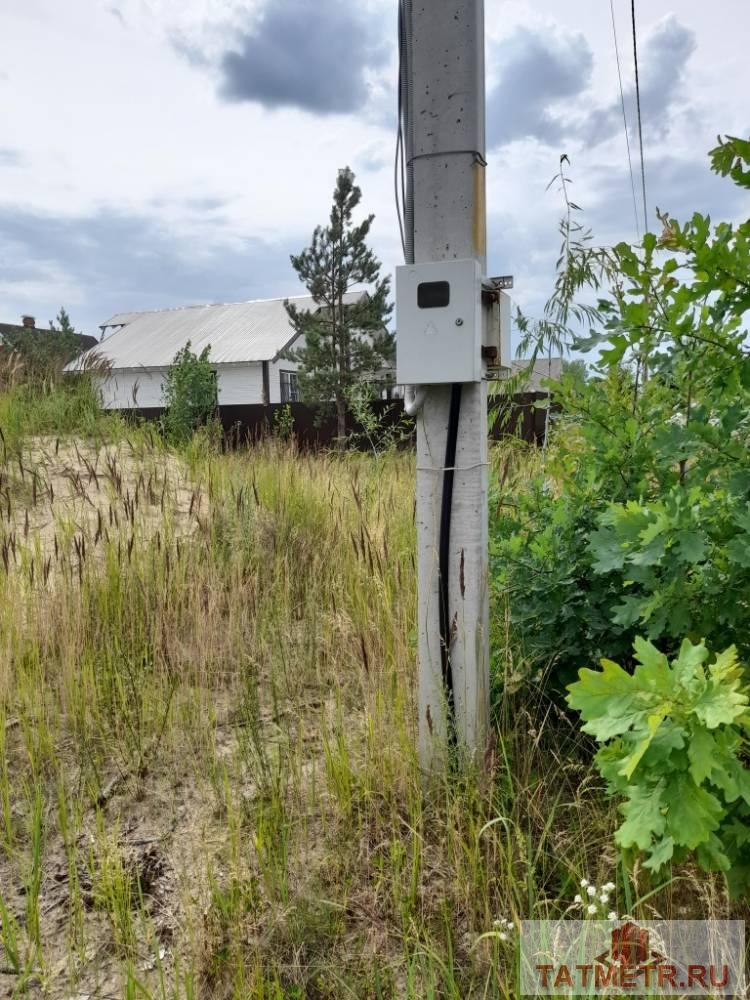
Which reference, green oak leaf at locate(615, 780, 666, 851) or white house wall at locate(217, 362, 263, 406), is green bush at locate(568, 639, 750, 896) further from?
white house wall at locate(217, 362, 263, 406)

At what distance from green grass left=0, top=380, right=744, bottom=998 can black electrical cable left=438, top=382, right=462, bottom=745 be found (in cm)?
17

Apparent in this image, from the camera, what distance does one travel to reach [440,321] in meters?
1.98

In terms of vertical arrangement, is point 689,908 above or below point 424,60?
below

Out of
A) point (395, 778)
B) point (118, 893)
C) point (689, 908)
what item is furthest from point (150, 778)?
point (689, 908)

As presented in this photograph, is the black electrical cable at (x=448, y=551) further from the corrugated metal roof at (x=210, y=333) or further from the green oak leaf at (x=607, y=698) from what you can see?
the corrugated metal roof at (x=210, y=333)

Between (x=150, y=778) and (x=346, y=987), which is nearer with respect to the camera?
(x=346, y=987)

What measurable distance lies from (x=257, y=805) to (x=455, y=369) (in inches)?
53.0

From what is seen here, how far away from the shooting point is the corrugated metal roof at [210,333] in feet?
92.0

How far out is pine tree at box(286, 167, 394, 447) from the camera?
61.1ft

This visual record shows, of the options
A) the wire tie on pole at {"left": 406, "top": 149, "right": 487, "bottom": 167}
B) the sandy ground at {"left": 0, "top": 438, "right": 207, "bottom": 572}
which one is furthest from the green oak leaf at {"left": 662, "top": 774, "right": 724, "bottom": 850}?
the sandy ground at {"left": 0, "top": 438, "right": 207, "bottom": 572}

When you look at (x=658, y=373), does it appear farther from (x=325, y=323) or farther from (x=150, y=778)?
(x=325, y=323)

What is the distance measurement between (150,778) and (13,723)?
0.70 m

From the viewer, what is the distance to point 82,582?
10.2 ft

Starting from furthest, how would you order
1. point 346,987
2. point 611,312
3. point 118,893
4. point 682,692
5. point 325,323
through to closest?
point 325,323 < point 611,312 < point 118,893 < point 346,987 < point 682,692
